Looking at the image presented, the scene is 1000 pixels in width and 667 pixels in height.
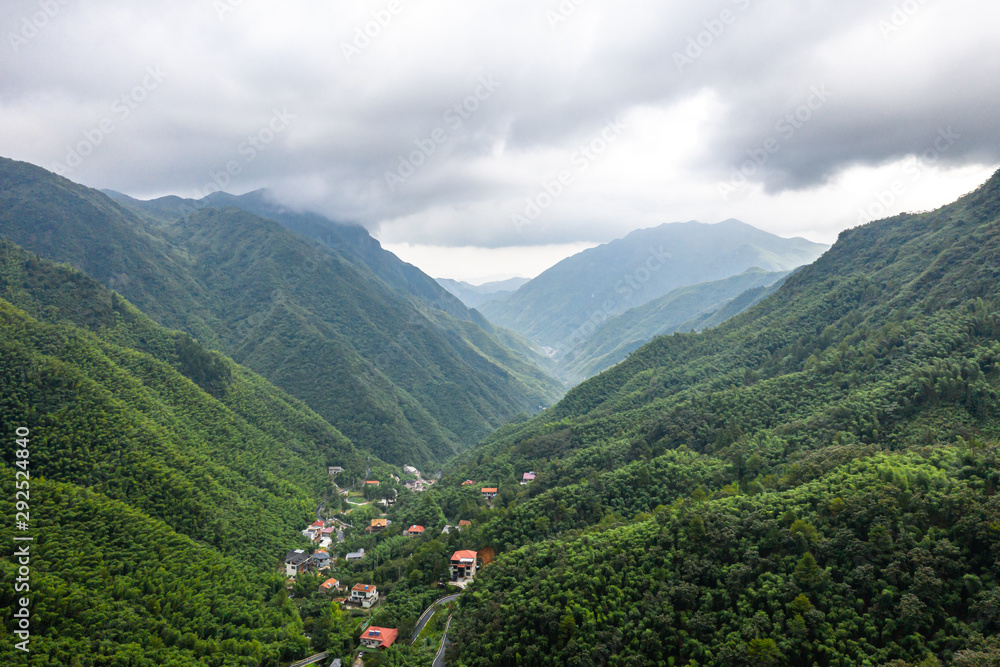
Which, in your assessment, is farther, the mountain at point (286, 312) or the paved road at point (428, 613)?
the mountain at point (286, 312)

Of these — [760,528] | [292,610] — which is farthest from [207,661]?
[760,528]

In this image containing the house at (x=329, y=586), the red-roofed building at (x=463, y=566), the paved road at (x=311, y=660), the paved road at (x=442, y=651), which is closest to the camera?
the paved road at (x=442, y=651)

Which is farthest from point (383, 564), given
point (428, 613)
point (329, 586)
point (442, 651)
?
point (442, 651)

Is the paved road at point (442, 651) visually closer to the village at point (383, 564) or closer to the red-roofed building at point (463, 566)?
the village at point (383, 564)

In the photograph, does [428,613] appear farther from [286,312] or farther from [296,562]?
[286,312]

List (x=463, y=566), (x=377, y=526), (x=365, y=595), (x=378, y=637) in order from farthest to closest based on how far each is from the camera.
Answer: (x=377, y=526)
(x=463, y=566)
(x=365, y=595)
(x=378, y=637)

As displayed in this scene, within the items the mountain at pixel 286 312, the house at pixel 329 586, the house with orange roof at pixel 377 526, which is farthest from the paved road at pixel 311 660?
the mountain at pixel 286 312
